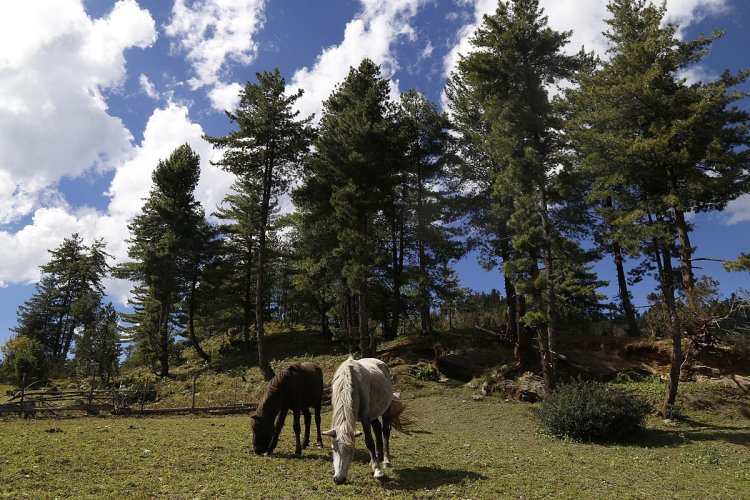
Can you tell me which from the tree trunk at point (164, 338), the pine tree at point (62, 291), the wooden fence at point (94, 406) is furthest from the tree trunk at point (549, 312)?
the pine tree at point (62, 291)

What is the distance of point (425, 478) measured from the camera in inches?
312

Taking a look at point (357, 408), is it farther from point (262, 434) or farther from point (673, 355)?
point (673, 355)

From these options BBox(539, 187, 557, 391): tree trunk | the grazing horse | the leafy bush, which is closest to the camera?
the grazing horse

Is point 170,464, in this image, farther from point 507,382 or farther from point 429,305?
point 429,305

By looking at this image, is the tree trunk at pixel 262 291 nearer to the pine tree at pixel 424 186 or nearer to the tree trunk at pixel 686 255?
the pine tree at pixel 424 186

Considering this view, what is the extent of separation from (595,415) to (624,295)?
54.8 ft

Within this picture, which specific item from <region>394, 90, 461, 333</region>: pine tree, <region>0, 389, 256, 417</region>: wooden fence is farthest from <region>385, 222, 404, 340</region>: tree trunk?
<region>0, 389, 256, 417</region>: wooden fence

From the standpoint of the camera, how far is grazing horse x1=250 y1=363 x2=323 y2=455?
31.1 feet

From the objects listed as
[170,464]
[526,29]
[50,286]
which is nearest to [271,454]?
[170,464]

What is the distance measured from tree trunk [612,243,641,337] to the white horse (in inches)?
902

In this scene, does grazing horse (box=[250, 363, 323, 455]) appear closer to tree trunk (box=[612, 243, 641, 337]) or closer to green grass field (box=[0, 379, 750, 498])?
green grass field (box=[0, 379, 750, 498])

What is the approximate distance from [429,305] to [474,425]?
867 centimetres

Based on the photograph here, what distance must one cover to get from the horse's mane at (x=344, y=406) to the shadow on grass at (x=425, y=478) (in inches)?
52.3

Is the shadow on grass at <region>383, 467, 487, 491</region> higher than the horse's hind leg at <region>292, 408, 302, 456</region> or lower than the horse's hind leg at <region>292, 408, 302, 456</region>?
lower
